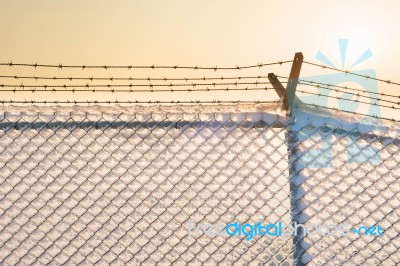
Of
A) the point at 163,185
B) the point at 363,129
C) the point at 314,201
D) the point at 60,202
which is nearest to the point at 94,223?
the point at 60,202

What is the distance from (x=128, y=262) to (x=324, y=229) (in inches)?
58.6

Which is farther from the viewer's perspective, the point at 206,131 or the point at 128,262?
the point at 128,262

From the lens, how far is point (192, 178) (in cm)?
330

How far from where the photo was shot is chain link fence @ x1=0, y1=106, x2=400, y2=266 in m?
3.24

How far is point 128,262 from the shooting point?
3543mm

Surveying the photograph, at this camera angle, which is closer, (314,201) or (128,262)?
(314,201)

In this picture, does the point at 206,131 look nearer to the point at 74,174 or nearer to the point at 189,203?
the point at 189,203

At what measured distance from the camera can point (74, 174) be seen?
10.9ft

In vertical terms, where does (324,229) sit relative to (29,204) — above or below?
below

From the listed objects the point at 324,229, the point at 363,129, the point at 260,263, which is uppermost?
the point at 363,129

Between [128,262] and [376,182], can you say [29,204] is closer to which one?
[128,262]

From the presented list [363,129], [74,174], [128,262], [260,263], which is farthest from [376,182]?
[74,174]

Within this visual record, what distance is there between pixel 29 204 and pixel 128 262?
33.7 inches

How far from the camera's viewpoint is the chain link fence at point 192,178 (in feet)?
10.6
